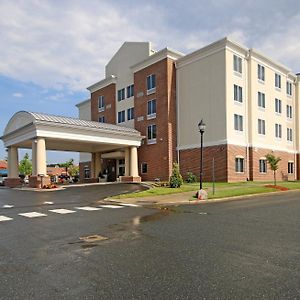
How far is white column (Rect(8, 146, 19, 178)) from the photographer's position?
38903 mm

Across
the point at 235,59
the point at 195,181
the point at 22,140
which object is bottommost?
the point at 195,181

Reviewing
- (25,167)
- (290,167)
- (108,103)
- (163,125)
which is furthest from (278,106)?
(25,167)

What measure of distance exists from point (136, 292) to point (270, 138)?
39.2 m

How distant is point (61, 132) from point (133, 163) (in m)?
10.2

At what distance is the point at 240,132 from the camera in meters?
36.1

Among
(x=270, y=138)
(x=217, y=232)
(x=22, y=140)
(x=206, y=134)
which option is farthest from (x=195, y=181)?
(x=217, y=232)

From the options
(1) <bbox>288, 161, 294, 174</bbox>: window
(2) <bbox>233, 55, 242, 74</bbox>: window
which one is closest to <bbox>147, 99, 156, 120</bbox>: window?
(2) <bbox>233, 55, 242, 74</bbox>: window

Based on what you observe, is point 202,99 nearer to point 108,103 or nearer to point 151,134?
point 151,134

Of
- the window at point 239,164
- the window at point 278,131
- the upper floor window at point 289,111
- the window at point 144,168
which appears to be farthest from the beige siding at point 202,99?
the upper floor window at point 289,111

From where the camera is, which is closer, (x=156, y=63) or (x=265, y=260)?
(x=265, y=260)

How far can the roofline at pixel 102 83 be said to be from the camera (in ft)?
160

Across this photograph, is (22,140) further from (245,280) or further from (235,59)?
(245,280)

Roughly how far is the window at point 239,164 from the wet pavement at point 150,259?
80.4 ft

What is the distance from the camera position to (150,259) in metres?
6.34
